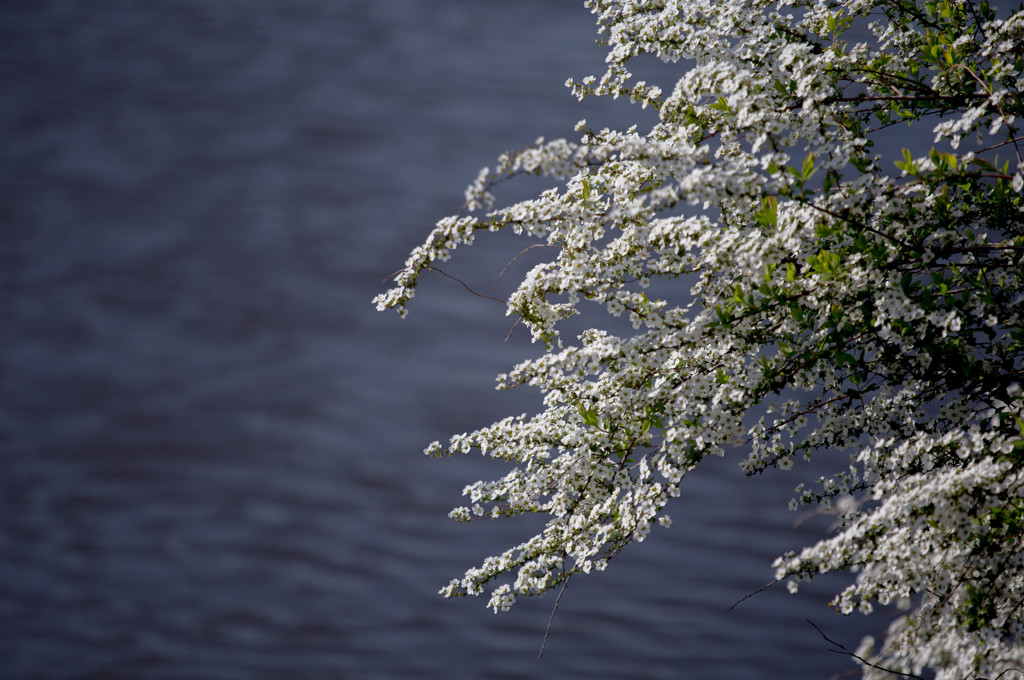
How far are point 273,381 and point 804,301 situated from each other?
3193mm

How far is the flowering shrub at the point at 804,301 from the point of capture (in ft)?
4.36

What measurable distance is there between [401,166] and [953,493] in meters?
3.55

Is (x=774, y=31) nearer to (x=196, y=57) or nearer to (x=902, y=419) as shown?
(x=902, y=419)

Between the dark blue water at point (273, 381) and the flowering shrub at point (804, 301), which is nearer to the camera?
the flowering shrub at point (804, 301)

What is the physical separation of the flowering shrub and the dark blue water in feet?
7.32

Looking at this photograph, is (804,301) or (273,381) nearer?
(804,301)

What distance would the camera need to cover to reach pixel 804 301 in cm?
138

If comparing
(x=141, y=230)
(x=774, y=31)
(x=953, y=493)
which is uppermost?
(x=141, y=230)

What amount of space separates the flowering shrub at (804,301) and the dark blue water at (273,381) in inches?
87.8

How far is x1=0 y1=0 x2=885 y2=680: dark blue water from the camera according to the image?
3.76 meters

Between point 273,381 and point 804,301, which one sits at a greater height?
point 273,381

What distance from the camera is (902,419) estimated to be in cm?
165

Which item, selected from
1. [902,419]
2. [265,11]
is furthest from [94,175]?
[902,419]

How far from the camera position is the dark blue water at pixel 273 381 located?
376cm
